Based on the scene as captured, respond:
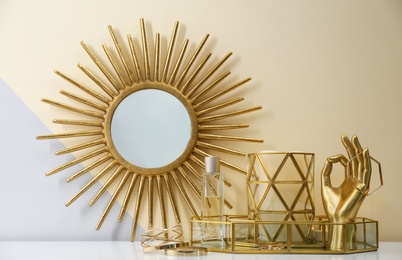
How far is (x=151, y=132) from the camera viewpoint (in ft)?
5.70

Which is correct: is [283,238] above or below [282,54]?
below

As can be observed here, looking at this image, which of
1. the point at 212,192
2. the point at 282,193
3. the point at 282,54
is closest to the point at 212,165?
the point at 212,192

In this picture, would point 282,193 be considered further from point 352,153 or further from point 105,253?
point 105,253

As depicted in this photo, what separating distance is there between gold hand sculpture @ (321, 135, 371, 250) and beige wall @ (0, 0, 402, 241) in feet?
0.69

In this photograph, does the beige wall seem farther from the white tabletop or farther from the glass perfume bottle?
the white tabletop

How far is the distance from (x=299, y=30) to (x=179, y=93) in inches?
16.6

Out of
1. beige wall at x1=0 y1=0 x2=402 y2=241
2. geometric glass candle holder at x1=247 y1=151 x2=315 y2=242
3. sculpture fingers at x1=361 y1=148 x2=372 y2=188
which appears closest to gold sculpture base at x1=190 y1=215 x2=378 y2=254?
geometric glass candle holder at x1=247 y1=151 x2=315 y2=242

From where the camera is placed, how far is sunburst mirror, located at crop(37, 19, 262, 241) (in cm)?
174

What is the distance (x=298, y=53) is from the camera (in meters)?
1.79

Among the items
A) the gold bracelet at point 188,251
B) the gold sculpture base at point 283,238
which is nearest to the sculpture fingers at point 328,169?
the gold sculpture base at point 283,238

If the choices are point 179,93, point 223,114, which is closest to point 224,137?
point 223,114

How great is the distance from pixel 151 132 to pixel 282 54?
0.47 m

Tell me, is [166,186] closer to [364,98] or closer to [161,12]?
[161,12]

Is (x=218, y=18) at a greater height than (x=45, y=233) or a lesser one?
greater
